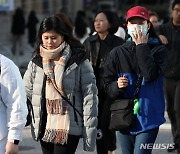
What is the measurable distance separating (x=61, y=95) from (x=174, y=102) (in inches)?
92.7

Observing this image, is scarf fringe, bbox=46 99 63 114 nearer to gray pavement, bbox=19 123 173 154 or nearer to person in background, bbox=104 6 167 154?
person in background, bbox=104 6 167 154

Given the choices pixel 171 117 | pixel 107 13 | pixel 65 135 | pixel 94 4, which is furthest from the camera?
pixel 94 4

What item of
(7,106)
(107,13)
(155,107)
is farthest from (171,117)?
(7,106)

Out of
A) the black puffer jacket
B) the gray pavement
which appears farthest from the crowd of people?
the gray pavement

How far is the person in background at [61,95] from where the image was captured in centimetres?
442

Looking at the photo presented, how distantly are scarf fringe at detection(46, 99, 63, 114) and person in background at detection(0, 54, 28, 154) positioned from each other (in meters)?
0.70

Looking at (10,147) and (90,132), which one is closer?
(10,147)

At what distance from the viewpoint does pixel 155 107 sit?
4496 millimetres

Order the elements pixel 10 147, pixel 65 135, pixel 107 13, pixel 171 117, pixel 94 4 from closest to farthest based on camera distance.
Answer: pixel 10 147 < pixel 65 135 < pixel 107 13 < pixel 171 117 < pixel 94 4

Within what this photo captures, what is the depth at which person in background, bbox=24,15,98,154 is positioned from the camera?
4418 mm

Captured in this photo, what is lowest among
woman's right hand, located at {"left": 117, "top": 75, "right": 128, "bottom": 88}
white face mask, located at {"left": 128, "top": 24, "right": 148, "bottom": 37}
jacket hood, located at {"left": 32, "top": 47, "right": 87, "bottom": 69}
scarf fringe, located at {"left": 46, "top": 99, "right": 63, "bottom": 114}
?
scarf fringe, located at {"left": 46, "top": 99, "right": 63, "bottom": 114}

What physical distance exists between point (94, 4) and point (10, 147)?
1467 inches

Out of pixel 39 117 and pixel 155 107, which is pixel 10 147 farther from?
pixel 155 107

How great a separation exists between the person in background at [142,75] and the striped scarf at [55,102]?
18.1 inches
